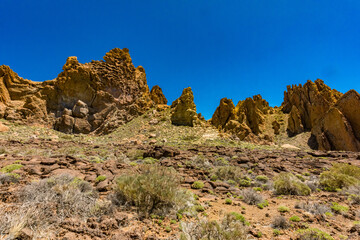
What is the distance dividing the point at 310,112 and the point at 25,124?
73.8 meters

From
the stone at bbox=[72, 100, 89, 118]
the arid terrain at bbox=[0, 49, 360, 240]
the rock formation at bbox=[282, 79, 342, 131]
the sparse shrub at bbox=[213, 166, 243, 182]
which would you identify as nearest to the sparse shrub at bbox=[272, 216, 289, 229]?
the arid terrain at bbox=[0, 49, 360, 240]

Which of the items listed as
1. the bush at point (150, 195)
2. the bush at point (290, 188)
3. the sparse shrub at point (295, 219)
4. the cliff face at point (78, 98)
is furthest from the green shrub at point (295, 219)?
the cliff face at point (78, 98)

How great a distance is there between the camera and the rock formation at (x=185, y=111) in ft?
125

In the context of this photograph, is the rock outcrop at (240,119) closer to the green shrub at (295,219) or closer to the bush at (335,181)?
the bush at (335,181)

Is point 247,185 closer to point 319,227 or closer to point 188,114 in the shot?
point 319,227

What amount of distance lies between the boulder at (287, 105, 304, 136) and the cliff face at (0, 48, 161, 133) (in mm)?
46902

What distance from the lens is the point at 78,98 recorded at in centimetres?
3850

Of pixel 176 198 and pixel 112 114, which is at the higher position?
pixel 112 114

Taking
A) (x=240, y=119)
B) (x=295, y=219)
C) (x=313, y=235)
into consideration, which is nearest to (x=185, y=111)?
(x=240, y=119)

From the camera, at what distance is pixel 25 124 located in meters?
32.3

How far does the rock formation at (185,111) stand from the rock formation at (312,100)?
115 feet

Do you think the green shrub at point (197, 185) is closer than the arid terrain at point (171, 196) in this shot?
No

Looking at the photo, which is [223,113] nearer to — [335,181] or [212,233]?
[335,181]

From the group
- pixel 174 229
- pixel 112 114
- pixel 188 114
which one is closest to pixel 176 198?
pixel 174 229
